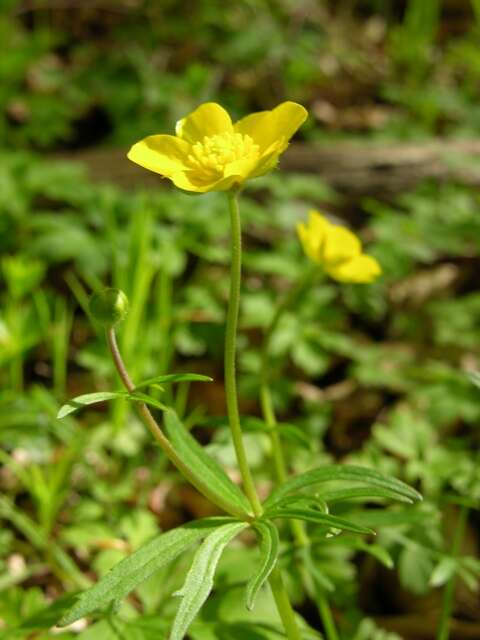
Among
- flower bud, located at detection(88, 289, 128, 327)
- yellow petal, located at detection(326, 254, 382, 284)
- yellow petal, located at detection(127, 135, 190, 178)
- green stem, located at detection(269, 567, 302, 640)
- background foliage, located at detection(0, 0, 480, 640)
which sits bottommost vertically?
background foliage, located at detection(0, 0, 480, 640)

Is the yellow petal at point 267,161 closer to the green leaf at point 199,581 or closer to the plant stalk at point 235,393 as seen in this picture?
the plant stalk at point 235,393

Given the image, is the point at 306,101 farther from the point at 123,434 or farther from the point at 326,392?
the point at 123,434

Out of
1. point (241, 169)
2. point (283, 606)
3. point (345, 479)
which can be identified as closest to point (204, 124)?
point (241, 169)

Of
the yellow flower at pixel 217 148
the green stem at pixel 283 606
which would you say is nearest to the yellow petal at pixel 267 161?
the yellow flower at pixel 217 148

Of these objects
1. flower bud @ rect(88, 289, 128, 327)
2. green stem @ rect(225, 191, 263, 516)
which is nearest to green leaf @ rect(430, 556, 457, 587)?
green stem @ rect(225, 191, 263, 516)

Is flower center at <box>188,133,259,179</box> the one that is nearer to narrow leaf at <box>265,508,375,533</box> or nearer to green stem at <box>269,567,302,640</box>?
narrow leaf at <box>265,508,375,533</box>

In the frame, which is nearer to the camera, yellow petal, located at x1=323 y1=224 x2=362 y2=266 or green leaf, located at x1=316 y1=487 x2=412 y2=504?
green leaf, located at x1=316 y1=487 x2=412 y2=504

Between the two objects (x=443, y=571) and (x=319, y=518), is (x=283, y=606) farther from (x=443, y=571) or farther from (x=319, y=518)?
(x=443, y=571)

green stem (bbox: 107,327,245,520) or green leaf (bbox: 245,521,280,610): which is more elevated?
green stem (bbox: 107,327,245,520)

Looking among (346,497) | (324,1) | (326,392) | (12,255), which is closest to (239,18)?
(324,1)
